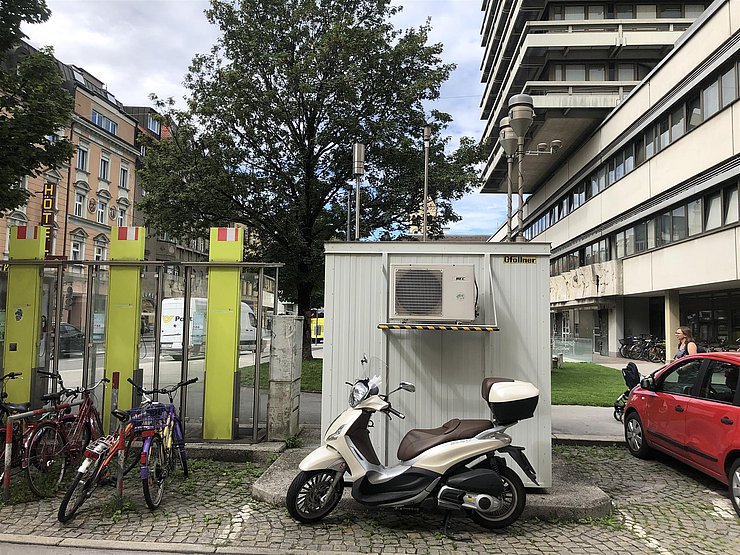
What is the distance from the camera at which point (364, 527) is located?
4859mm

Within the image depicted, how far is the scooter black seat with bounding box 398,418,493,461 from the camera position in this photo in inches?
189

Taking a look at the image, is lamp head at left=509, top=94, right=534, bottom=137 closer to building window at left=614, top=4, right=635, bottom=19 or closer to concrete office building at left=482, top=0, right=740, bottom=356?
concrete office building at left=482, top=0, right=740, bottom=356

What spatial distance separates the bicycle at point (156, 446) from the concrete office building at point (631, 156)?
13512 millimetres

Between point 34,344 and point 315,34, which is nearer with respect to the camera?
point 34,344

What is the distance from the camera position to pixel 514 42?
1489 inches

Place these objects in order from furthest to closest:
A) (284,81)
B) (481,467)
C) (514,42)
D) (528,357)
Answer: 1. (514,42)
2. (284,81)
3. (528,357)
4. (481,467)

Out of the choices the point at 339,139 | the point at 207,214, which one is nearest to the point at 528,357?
the point at 339,139

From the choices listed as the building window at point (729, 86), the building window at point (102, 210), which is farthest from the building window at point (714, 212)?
the building window at point (102, 210)

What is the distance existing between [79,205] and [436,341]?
40418mm

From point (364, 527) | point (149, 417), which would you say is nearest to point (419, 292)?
point (364, 527)

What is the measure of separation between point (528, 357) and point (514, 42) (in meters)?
37.3

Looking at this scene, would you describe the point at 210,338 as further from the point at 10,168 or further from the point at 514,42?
the point at 514,42

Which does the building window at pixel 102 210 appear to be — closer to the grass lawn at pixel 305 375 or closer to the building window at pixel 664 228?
the grass lawn at pixel 305 375

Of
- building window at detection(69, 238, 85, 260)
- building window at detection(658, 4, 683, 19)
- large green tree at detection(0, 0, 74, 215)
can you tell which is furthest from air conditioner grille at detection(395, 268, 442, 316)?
building window at detection(69, 238, 85, 260)
